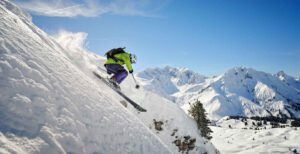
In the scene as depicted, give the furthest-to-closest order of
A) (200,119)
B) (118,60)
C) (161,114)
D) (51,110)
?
(200,119) → (161,114) → (118,60) → (51,110)

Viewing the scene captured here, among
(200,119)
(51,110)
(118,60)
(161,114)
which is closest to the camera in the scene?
(51,110)

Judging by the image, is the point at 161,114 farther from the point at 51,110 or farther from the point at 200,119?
the point at 51,110

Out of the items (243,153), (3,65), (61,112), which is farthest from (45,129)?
(243,153)

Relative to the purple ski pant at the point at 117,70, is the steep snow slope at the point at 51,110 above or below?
below

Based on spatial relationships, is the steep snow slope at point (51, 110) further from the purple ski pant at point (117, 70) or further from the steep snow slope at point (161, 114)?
the steep snow slope at point (161, 114)

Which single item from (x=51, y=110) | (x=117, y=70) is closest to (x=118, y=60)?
(x=117, y=70)

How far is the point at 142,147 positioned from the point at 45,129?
4.51 metres

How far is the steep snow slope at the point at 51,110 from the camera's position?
271 inches

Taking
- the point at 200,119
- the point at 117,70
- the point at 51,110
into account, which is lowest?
the point at 51,110

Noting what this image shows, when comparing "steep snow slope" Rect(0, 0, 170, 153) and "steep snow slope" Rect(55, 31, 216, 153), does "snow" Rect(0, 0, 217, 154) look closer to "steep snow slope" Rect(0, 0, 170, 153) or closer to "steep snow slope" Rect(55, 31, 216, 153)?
"steep snow slope" Rect(0, 0, 170, 153)

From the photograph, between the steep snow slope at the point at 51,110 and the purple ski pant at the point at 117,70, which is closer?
the steep snow slope at the point at 51,110

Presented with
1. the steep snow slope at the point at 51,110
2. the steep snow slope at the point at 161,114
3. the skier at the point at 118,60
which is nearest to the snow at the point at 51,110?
the steep snow slope at the point at 51,110

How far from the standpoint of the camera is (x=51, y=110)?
8.10 meters

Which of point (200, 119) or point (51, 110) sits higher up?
point (200, 119)
